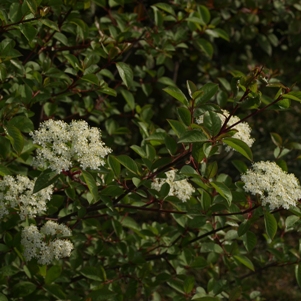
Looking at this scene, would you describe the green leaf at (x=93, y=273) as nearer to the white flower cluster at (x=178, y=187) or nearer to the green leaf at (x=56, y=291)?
the green leaf at (x=56, y=291)

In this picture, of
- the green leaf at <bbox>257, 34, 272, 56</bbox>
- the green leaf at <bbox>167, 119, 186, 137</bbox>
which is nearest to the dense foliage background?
the green leaf at <bbox>167, 119, 186, 137</bbox>

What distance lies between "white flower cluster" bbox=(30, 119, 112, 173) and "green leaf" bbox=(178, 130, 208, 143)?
0.25 m

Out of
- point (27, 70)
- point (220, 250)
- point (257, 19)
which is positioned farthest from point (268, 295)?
point (27, 70)

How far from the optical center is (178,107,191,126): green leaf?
1.58m

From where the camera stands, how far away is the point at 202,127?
4.96ft

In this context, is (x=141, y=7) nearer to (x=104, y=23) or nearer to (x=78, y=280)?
(x=104, y=23)

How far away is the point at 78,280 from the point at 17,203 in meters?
0.63

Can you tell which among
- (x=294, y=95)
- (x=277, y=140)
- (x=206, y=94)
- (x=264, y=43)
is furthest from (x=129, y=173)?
(x=264, y=43)

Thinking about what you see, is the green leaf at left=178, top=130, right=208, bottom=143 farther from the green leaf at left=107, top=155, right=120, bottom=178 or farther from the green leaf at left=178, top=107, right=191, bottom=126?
the green leaf at left=107, top=155, right=120, bottom=178

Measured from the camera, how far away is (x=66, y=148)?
5.01ft

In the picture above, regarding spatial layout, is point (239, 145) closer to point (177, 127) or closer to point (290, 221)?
point (177, 127)

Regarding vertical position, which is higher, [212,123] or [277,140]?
[212,123]

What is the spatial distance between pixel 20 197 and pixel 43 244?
0.18 meters

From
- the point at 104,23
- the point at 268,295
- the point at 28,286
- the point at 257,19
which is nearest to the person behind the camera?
the point at 28,286
